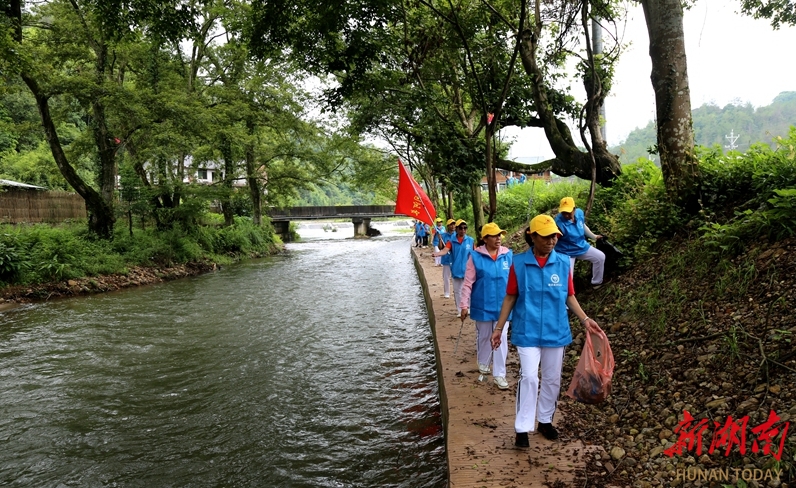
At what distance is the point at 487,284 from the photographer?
528 centimetres

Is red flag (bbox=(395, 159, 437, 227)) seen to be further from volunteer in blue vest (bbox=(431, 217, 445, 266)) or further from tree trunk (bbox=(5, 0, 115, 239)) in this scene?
tree trunk (bbox=(5, 0, 115, 239))

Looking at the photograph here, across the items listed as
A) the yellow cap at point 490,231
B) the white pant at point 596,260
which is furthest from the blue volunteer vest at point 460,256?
the yellow cap at point 490,231

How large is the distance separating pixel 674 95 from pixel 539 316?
4432 mm

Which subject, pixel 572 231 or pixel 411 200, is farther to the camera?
pixel 411 200

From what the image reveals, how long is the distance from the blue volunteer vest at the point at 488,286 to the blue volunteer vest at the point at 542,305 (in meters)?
1.52

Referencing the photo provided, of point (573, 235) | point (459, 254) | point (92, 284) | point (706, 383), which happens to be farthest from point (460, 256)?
point (92, 284)

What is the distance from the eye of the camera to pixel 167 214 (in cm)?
2072

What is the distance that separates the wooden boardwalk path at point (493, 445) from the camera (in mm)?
3305

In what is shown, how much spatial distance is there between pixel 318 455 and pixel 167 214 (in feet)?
61.4

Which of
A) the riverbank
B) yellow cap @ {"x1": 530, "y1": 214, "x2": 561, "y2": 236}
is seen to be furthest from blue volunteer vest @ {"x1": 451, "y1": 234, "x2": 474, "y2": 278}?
the riverbank

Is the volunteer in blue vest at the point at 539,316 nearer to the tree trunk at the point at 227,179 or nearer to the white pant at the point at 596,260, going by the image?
the white pant at the point at 596,260

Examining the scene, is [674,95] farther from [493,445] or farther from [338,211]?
[338,211]

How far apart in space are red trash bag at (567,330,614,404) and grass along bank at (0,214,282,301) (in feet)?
47.4

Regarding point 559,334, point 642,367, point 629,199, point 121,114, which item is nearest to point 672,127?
point 629,199
